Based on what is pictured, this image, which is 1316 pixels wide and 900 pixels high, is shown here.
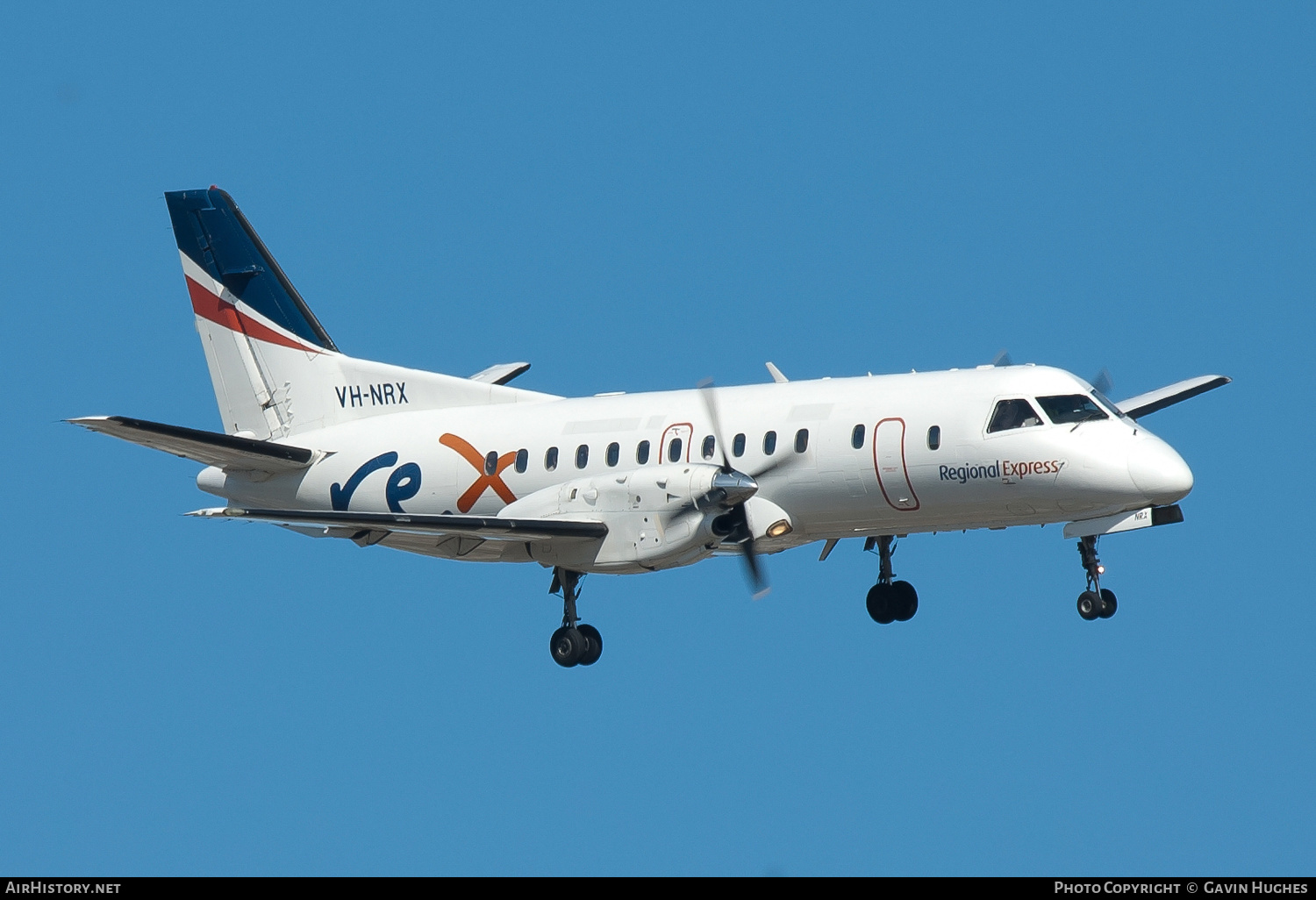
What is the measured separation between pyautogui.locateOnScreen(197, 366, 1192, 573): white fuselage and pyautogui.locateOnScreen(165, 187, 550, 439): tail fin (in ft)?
8.94

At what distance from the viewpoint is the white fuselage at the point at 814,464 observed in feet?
86.7

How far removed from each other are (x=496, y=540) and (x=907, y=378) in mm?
6881

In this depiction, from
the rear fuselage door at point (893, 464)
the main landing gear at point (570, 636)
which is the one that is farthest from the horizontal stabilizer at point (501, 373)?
the rear fuselage door at point (893, 464)

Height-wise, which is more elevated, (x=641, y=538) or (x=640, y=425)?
(x=640, y=425)

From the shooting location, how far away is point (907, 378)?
2798 cm

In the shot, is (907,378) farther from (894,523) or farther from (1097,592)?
(1097,592)

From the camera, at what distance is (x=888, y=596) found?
31234 mm

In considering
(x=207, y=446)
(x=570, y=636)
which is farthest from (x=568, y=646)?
(x=207, y=446)

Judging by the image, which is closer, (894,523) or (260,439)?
(894,523)

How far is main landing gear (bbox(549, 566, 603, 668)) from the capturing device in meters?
28.7

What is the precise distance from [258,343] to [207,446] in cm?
417

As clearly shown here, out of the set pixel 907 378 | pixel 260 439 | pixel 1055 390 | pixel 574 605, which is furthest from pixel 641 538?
pixel 260 439
